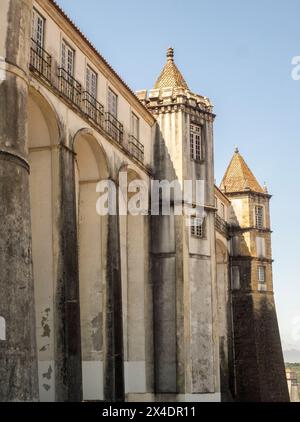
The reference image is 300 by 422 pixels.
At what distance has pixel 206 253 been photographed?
3030 cm

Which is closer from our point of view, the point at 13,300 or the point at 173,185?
the point at 13,300

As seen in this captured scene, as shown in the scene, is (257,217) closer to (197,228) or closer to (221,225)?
(221,225)

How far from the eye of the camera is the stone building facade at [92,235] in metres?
15.5

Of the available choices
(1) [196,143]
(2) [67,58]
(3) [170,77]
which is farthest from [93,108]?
(3) [170,77]

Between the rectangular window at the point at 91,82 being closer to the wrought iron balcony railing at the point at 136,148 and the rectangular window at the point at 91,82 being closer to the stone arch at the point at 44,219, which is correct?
the wrought iron balcony railing at the point at 136,148

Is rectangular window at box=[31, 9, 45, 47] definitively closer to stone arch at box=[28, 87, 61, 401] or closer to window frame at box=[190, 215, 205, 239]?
stone arch at box=[28, 87, 61, 401]

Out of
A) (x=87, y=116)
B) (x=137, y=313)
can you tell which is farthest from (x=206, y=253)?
(x=87, y=116)

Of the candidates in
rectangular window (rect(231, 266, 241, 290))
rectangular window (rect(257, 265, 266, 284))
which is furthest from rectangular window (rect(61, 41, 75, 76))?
rectangular window (rect(257, 265, 266, 284))

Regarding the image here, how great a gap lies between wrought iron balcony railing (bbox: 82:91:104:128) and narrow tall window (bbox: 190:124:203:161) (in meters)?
7.23

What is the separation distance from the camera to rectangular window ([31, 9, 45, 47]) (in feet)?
66.4

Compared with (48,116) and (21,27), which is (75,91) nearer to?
(48,116)

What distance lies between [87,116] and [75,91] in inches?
39.3
